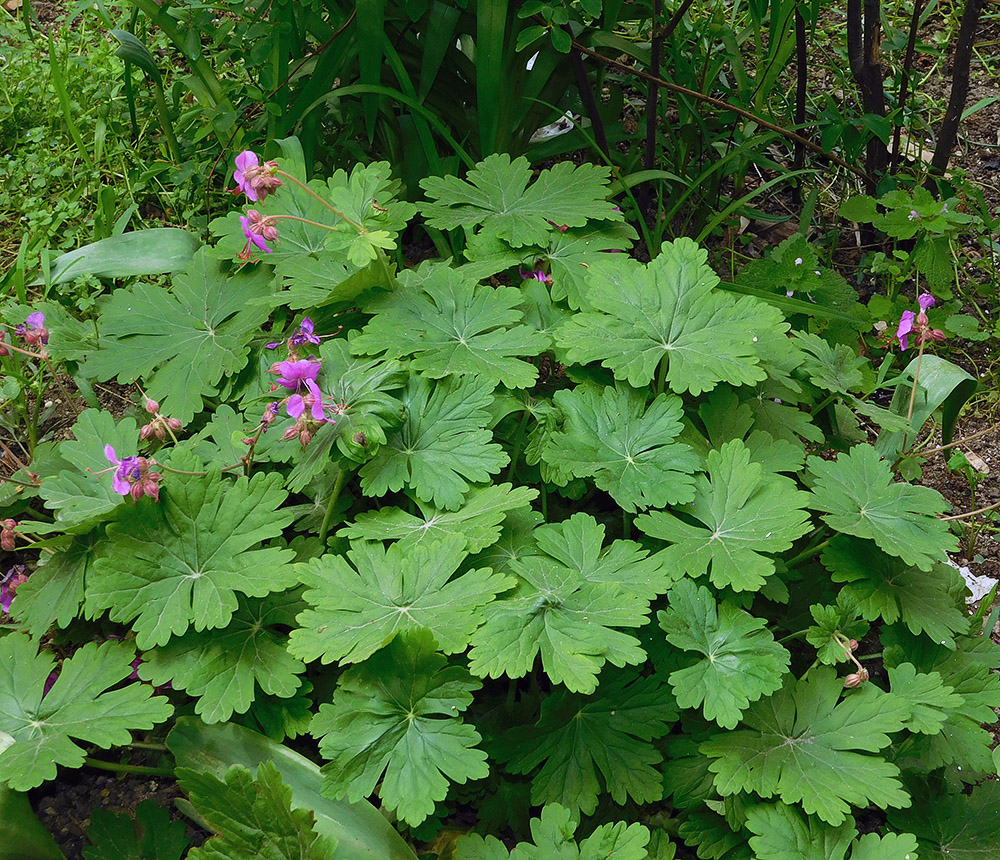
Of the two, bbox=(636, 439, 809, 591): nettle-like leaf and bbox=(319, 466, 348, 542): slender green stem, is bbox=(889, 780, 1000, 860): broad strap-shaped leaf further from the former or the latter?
bbox=(319, 466, 348, 542): slender green stem

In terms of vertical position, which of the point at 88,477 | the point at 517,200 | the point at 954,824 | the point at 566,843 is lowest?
the point at 954,824

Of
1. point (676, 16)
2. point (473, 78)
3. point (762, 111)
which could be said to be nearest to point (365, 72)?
point (473, 78)

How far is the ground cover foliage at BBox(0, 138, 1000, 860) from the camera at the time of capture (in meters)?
1.54

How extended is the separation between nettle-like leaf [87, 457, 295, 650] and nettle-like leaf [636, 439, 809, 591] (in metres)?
0.67

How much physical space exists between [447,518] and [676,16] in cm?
151

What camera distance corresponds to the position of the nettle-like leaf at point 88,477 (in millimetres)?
1787

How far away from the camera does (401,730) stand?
1538 millimetres

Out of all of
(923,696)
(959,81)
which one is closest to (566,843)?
(923,696)

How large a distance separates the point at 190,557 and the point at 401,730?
52 centimetres

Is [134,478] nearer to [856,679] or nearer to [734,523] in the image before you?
[734,523]

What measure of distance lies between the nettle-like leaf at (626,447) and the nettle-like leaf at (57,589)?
0.91m

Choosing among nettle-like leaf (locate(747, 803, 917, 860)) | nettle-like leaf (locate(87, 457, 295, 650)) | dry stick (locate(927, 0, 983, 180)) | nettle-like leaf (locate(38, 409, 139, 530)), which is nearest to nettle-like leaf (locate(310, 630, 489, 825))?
nettle-like leaf (locate(87, 457, 295, 650))

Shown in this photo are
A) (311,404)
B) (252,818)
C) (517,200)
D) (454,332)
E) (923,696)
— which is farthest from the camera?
(517,200)

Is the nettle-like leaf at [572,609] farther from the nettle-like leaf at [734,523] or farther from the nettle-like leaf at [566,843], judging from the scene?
the nettle-like leaf at [566,843]
